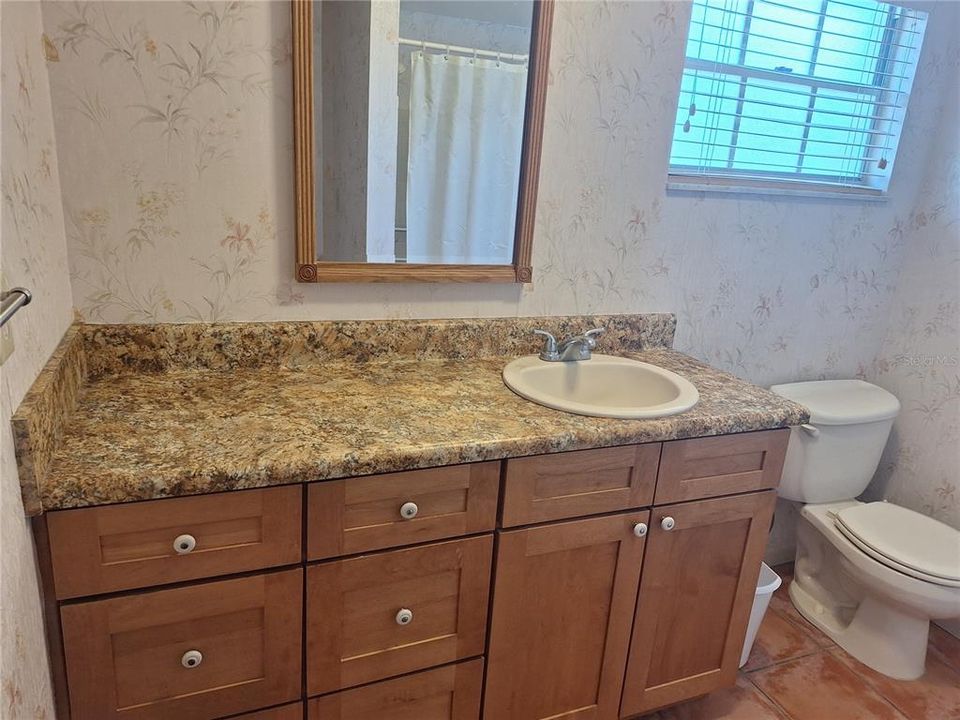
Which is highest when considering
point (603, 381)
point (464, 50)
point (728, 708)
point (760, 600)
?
point (464, 50)

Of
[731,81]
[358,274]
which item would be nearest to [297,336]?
[358,274]

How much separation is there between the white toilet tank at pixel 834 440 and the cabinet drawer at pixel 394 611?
118cm

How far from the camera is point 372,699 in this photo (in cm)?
125

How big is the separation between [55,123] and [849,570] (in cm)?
224

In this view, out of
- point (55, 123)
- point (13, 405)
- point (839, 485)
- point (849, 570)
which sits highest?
point (55, 123)

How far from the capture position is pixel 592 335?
171 centimetres

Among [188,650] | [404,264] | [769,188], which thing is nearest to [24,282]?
[188,650]

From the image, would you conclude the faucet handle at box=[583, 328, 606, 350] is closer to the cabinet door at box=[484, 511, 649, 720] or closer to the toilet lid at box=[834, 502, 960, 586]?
the cabinet door at box=[484, 511, 649, 720]

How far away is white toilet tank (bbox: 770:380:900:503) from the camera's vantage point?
198 centimetres

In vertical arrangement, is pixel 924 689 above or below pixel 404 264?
below

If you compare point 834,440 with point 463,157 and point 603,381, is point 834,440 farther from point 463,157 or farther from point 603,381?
point 463,157

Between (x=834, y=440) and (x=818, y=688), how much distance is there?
27.9 inches

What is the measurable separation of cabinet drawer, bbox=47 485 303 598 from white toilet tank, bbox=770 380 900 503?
1545mm

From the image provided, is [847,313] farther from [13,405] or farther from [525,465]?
[13,405]
